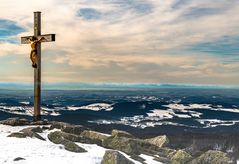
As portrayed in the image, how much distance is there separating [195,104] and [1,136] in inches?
1590

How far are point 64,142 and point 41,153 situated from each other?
1533mm

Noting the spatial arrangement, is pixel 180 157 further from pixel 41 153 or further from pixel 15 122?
pixel 15 122

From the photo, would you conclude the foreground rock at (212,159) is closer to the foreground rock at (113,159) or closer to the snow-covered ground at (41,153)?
the snow-covered ground at (41,153)

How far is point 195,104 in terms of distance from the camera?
2254 inches

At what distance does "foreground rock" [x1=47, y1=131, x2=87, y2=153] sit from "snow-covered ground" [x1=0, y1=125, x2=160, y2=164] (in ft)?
0.73

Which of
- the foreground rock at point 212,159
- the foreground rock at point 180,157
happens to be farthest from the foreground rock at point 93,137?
the foreground rock at point 212,159

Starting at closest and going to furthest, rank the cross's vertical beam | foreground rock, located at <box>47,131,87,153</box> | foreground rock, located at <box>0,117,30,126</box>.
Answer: foreground rock, located at <box>47,131,87,153</box> → foreground rock, located at <box>0,117,30,126</box> → the cross's vertical beam

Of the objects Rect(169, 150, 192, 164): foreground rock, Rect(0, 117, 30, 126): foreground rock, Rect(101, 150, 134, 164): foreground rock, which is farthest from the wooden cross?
Rect(169, 150, 192, 164): foreground rock

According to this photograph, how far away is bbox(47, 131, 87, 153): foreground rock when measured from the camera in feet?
59.0

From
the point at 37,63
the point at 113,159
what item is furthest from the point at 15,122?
the point at 113,159

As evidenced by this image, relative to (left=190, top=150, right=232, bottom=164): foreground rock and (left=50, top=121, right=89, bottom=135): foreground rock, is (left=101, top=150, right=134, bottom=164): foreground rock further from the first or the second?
(left=50, top=121, right=89, bottom=135): foreground rock

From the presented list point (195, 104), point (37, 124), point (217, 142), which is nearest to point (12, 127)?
point (37, 124)

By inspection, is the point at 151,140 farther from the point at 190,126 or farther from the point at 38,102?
the point at 190,126

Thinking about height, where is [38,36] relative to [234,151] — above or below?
above
